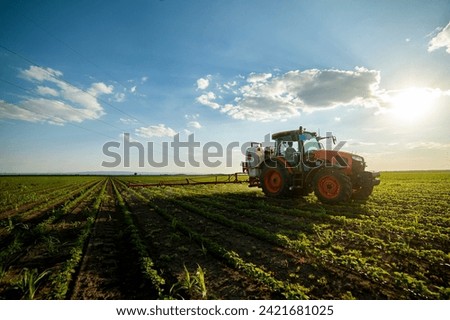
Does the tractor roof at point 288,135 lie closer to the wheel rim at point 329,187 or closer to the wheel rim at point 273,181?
the wheel rim at point 273,181

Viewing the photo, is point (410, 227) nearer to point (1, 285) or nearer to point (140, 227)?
point (140, 227)

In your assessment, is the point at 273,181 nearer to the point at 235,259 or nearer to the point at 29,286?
the point at 235,259

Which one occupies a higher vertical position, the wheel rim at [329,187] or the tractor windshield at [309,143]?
the tractor windshield at [309,143]

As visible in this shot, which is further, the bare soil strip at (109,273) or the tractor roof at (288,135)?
the tractor roof at (288,135)

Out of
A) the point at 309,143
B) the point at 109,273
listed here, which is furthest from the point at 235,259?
the point at 309,143

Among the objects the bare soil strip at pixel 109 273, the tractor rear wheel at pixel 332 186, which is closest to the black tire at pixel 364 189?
the tractor rear wheel at pixel 332 186

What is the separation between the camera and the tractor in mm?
8539

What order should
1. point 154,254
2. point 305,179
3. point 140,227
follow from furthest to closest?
point 305,179, point 140,227, point 154,254

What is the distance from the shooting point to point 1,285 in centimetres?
346

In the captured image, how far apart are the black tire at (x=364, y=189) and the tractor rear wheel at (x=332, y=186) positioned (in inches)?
40.1

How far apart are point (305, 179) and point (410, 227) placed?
4.11 metres

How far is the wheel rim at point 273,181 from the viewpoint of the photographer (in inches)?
424

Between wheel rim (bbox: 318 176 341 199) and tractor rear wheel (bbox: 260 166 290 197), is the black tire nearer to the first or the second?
wheel rim (bbox: 318 176 341 199)
